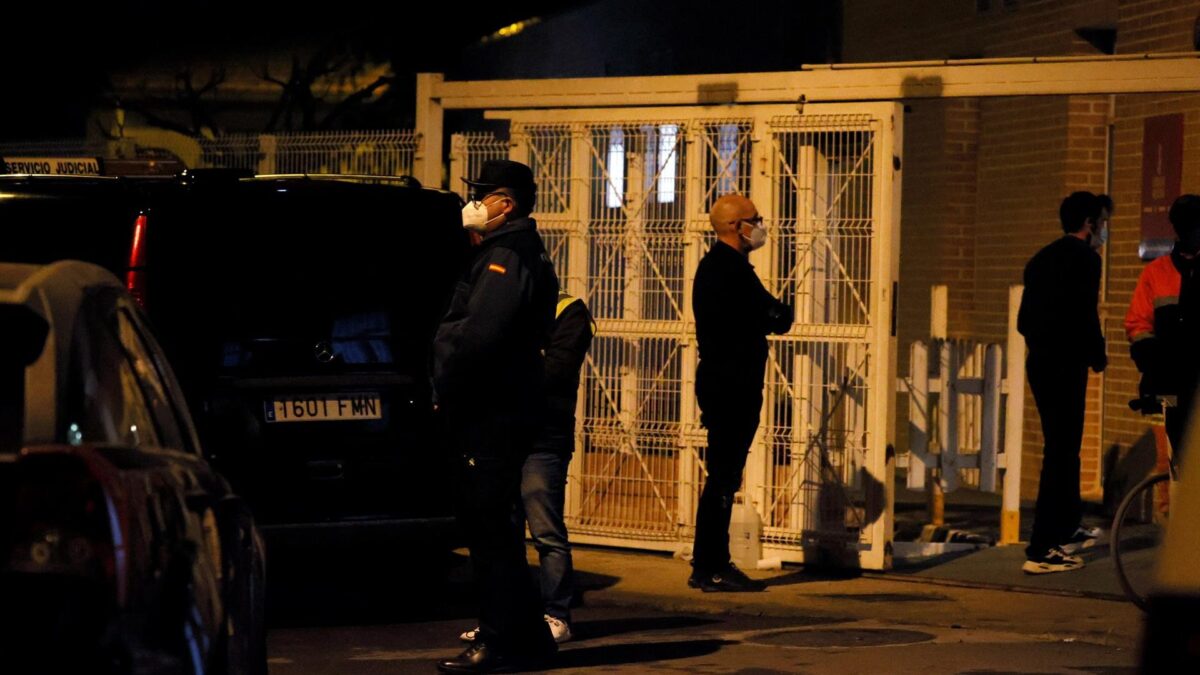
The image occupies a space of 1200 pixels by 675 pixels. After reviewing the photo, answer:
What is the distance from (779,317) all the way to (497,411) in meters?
2.66

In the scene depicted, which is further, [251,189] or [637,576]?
[637,576]

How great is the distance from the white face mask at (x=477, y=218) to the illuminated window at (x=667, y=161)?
3.40 metres

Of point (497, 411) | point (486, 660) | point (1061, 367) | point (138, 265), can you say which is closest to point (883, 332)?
point (1061, 367)

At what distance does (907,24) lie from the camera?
19.0 m

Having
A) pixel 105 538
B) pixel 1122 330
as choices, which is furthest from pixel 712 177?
pixel 105 538

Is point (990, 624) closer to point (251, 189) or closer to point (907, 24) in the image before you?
point (251, 189)

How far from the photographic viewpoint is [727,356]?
11.2 metres

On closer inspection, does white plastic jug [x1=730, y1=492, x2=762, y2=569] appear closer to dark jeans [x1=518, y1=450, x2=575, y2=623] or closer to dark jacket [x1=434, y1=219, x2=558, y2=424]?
dark jeans [x1=518, y1=450, x2=575, y2=623]

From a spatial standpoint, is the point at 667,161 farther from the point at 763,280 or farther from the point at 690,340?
the point at 690,340

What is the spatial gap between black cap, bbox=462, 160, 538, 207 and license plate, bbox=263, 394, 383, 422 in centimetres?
129

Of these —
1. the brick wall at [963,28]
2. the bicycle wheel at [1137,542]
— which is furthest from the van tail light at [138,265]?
the brick wall at [963,28]

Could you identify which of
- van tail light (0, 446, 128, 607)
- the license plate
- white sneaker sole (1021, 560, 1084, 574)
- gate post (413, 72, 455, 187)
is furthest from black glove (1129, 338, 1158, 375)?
van tail light (0, 446, 128, 607)

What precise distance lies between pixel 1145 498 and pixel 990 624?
3880 millimetres

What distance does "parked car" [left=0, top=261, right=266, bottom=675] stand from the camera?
441 cm
